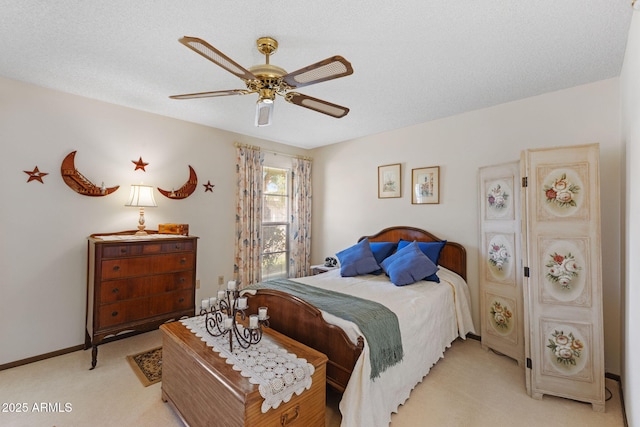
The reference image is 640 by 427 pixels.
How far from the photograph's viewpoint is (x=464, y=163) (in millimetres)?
3408

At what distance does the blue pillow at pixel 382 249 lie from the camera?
365cm

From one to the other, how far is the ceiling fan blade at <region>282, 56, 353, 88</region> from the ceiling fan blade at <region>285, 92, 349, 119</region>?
164 millimetres

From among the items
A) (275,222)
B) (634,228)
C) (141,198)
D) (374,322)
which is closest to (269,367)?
(374,322)

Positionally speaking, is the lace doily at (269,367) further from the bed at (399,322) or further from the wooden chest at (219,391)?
the bed at (399,322)

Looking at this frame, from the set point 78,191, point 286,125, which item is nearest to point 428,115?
point 286,125

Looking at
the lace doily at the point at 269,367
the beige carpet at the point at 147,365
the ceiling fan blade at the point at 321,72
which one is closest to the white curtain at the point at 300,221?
the beige carpet at the point at 147,365

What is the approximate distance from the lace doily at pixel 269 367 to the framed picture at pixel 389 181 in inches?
110

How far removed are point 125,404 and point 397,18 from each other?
3295 mm

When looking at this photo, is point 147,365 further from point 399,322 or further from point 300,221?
point 300,221

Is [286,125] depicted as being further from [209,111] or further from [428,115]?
[428,115]

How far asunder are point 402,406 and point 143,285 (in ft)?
8.55

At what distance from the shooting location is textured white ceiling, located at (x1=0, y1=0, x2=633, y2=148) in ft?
5.59

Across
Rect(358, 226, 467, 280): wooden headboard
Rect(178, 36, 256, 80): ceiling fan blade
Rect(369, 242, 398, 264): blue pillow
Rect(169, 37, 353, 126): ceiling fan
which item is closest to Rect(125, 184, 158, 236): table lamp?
Rect(169, 37, 353, 126): ceiling fan

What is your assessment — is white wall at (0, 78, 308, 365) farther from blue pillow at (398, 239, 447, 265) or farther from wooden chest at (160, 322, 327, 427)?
blue pillow at (398, 239, 447, 265)
